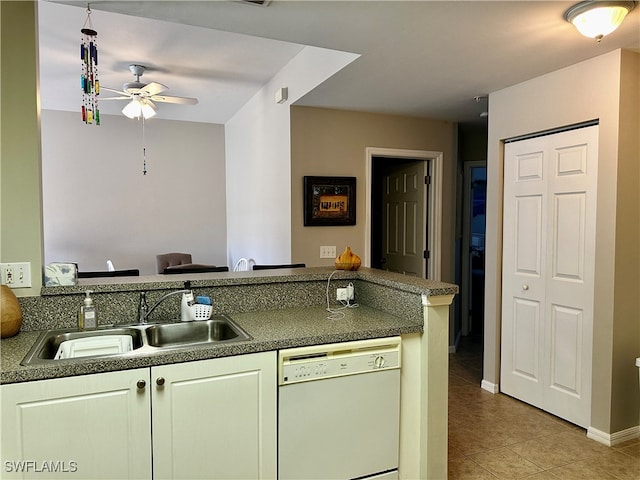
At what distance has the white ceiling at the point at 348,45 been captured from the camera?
2.12 meters

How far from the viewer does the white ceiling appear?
6.95ft

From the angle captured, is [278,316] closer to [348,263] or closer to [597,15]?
[348,263]

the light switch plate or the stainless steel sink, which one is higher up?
the light switch plate

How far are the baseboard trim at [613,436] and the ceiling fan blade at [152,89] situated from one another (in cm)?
409

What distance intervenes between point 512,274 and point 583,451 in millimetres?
1249

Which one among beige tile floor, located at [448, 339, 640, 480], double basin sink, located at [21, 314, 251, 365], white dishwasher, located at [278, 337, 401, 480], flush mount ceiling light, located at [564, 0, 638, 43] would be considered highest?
flush mount ceiling light, located at [564, 0, 638, 43]

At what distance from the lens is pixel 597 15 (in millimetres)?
2031

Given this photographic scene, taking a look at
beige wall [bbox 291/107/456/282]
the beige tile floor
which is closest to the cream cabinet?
the beige tile floor

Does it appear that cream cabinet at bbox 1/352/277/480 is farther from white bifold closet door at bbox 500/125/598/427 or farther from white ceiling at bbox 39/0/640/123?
white bifold closet door at bbox 500/125/598/427

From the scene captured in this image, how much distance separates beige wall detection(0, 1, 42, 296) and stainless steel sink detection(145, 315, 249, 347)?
26.3 inches

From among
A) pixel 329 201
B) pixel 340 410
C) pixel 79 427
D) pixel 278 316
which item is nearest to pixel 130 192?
pixel 329 201

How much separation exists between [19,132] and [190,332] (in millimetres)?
1158

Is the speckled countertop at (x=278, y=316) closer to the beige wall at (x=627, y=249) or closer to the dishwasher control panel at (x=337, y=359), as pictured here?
the dishwasher control panel at (x=337, y=359)

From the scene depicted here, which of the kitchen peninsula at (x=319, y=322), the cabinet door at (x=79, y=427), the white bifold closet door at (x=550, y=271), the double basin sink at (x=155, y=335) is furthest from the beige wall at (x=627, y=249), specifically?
the cabinet door at (x=79, y=427)
